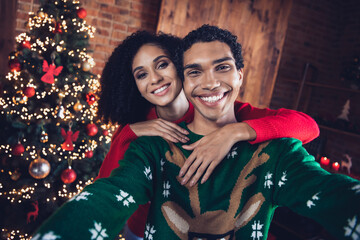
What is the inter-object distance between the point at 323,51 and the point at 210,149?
176 inches

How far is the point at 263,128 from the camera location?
3.28 feet

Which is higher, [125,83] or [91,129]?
[125,83]

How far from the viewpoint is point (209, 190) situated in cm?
96

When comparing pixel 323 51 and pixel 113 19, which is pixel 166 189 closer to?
pixel 113 19

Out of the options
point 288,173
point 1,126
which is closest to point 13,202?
point 1,126

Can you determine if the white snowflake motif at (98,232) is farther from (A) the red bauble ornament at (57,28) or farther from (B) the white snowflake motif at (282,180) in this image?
(A) the red bauble ornament at (57,28)

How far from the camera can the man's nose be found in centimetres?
105

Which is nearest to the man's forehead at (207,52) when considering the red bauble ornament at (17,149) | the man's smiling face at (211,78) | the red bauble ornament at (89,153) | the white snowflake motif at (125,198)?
the man's smiling face at (211,78)

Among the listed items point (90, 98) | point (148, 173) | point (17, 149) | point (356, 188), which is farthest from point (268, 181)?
Answer: point (17, 149)

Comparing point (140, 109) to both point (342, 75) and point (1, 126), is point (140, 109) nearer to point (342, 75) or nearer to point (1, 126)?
point (1, 126)

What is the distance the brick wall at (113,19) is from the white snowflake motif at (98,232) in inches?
106

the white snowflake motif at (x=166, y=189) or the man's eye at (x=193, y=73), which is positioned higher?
the man's eye at (x=193, y=73)

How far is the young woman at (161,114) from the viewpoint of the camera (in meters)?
0.99

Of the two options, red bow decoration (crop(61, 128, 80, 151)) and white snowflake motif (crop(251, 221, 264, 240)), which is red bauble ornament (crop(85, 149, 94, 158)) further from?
white snowflake motif (crop(251, 221, 264, 240))
